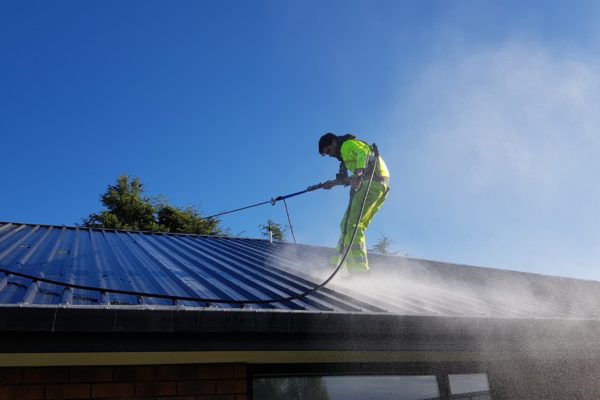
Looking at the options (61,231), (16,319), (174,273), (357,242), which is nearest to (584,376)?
(357,242)

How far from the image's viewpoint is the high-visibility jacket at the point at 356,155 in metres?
4.96

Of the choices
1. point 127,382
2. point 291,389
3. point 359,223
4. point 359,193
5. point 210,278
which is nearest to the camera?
point 127,382

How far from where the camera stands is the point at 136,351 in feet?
8.11

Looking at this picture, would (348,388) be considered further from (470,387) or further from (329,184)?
(329,184)

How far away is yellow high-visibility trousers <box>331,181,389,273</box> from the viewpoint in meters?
4.72

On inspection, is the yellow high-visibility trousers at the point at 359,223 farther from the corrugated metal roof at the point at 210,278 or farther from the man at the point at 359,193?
the corrugated metal roof at the point at 210,278

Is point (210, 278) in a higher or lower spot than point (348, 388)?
higher

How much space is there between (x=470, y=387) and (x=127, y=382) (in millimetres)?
3244

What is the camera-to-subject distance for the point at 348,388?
381 centimetres

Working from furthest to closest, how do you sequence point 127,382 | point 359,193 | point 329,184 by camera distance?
point 329,184 < point 359,193 < point 127,382

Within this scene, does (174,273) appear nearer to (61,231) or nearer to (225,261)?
(225,261)

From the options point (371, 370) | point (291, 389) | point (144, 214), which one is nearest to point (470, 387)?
point (371, 370)

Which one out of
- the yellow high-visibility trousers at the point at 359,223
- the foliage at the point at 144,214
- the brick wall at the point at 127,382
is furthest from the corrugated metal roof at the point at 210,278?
the foliage at the point at 144,214

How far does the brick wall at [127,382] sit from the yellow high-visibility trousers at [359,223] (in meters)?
1.83
